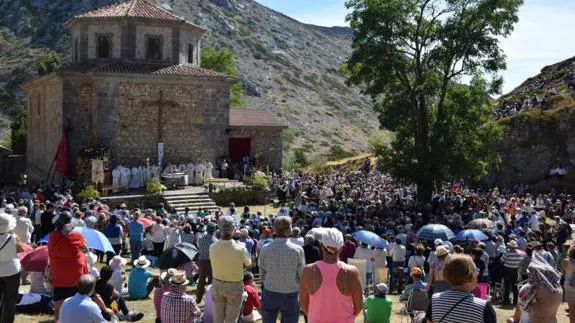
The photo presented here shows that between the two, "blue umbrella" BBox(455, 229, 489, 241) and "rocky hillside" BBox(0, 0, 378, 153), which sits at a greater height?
"rocky hillside" BBox(0, 0, 378, 153)

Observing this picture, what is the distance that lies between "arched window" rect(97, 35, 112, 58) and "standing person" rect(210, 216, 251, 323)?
→ 30.5 meters

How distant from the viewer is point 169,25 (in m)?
37.3

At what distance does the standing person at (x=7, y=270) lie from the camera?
8.98 m

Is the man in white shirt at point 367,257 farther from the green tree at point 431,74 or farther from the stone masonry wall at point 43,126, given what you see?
the stone masonry wall at point 43,126

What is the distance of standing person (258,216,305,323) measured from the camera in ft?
25.8

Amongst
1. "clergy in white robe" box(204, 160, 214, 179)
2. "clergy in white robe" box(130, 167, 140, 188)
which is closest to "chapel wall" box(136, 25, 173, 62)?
"clergy in white robe" box(204, 160, 214, 179)

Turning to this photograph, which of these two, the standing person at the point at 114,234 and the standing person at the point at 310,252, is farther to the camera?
the standing person at the point at 114,234

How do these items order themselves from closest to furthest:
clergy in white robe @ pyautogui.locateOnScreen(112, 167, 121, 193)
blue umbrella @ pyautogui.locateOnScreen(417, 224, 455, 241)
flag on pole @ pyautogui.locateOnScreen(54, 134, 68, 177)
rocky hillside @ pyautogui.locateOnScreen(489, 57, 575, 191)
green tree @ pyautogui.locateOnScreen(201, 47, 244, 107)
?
blue umbrella @ pyautogui.locateOnScreen(417, 224, 455, 241) < clergy in white robe @ pyautogui.locateOnScreen(112, 167, 121, 193) < flag on pole @ pyautogui.locateOnScreen(54, 134, 68, 177) < rocky hillside @ pyautogui.locateOnScreen(489, 57, 575, 191) < green tree @ pyautogui.locateOnScreen(201, 47, 244, 107)

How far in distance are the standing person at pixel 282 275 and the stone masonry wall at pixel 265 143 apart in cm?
3233

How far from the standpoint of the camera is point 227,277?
872 cm

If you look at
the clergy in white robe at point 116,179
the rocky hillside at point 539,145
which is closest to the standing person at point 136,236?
the clergy in white robe at point 116,179

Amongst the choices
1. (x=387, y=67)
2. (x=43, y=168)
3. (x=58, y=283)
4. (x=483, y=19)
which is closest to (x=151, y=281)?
(x=58, y=283)

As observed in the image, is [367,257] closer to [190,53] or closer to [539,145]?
[190,53]

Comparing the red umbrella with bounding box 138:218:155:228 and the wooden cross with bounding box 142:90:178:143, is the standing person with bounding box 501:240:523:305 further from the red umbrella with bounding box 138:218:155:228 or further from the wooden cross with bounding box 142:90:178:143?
the wooden cross with bounding box 142:90:178:143
